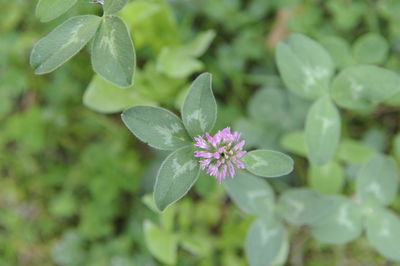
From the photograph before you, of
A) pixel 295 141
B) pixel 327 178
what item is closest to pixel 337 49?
pixel 295 141

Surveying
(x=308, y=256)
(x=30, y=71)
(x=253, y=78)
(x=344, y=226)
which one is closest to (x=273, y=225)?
(x=344, y=226)

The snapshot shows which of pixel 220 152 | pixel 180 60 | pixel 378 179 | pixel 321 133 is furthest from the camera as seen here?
pixel 180 60

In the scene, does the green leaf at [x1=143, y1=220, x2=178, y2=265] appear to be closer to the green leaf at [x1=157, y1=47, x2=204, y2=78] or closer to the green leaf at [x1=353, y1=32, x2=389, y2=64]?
the green leaf at [x1=157, y1=47, x2=204, y2=78]

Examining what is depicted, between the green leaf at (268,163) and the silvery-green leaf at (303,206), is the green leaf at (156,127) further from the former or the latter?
the silvery-green leaf at (303,206)

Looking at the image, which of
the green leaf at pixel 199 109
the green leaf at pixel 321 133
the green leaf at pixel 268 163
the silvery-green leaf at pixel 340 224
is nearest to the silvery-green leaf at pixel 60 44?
the green leaf at pixel 199 109

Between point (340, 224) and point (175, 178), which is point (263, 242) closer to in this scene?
point (340, 224)

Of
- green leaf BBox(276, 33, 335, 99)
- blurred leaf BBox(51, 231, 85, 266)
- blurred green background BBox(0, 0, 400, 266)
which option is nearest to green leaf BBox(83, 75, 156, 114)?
blurred green background BBox(0, 0, 400, 266)
